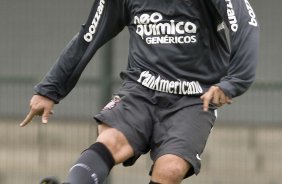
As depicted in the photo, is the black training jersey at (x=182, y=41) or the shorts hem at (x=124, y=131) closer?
the shorts hem at (x=124, y=131)

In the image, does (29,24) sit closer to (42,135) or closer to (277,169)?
(42,135)

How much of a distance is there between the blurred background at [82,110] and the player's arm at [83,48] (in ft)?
13.5

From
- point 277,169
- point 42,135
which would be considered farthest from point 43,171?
point 277,169

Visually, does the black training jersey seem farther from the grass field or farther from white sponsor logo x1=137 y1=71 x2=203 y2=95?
the grass field

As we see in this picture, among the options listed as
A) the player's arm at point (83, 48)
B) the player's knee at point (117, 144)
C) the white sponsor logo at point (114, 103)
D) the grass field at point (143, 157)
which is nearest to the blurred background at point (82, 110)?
the grass field at point (143, 157)

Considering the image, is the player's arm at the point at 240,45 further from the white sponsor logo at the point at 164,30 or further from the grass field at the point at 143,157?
the grass field at the point at 143,157

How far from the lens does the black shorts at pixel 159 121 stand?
21.7 feet

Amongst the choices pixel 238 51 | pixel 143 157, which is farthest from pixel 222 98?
pixel 143 157

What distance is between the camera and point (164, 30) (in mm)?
6793

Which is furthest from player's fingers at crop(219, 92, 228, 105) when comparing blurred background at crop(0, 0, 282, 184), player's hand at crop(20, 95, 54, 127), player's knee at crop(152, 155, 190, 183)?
blurred background at crop(0, 0, 282, 184)

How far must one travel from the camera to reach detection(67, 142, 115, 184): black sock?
6320mm

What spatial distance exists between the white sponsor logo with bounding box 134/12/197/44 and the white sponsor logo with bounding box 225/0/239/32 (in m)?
0.29

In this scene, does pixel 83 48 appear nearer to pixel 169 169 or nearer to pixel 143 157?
pixel 169 169

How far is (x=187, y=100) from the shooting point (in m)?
6.78
